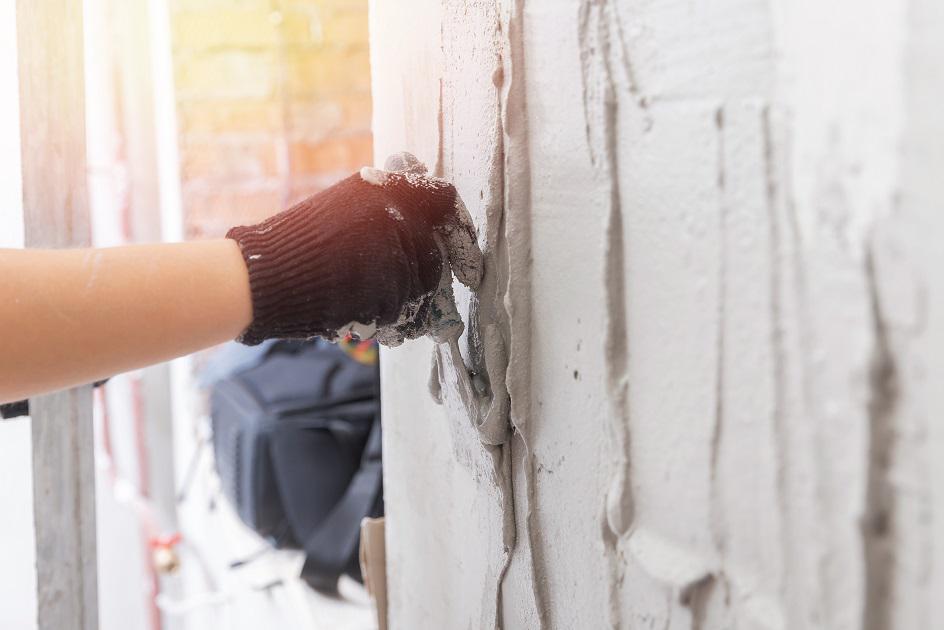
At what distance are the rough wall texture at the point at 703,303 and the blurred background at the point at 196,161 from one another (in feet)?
3.84

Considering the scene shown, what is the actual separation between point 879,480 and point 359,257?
38cm

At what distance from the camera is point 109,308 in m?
0.57

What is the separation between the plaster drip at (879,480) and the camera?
12.7 inches

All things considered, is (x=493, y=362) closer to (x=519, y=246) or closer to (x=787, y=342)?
(x=519, y=246)

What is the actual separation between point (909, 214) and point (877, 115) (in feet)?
0.13

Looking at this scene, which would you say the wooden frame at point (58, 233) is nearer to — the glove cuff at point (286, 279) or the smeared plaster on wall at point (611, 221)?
the glove cuff at point (286, 279)

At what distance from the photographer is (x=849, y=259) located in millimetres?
330

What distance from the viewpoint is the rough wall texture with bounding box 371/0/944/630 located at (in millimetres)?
316

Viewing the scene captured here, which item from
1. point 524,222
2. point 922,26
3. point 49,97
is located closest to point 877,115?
point 922,26

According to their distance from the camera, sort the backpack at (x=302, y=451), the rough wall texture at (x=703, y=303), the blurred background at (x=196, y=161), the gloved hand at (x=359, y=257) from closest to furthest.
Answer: the rough wall texture at (x=703, y=303)
the gloved hand at (x=359, y=257)
the backpack at (x=302, y=451)
the blurred background at (x=196, y=161)

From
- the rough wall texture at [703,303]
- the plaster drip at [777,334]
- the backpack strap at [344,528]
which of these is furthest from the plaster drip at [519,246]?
the backpack strap at [344,528]

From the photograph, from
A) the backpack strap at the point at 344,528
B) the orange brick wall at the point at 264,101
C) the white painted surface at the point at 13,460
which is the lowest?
the backpack strap at the point at 344,528

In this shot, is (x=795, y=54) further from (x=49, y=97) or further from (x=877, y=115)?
(x=49, y=97)

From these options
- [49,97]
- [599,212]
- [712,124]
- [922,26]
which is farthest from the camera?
[49,97]
